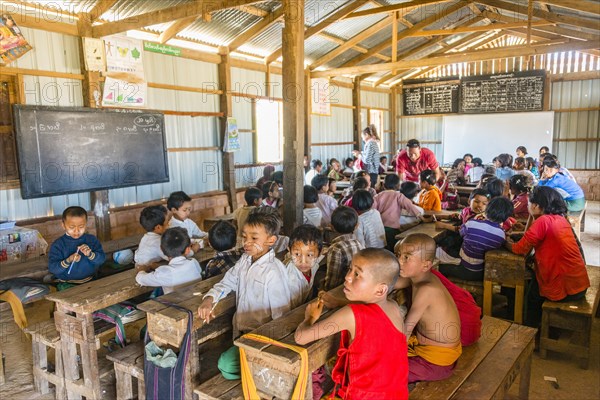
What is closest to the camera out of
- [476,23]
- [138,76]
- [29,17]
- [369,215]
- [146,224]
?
[146,224]

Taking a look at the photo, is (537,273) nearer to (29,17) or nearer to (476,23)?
(29,17)

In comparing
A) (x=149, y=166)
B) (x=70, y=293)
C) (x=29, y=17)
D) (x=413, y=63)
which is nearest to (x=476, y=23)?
(x=413, y=63)

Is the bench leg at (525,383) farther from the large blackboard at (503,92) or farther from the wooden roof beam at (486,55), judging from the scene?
the large blackboard at (503,92)

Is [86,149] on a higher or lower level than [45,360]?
higher

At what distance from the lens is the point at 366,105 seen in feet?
39.9

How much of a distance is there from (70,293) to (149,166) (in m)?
3.78

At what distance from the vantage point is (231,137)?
751 cm

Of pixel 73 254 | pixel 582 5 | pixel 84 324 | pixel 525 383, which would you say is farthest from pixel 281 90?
pixel 525 383

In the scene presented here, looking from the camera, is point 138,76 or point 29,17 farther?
point 138,76

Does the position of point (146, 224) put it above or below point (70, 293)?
above

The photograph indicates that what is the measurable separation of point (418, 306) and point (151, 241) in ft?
6.13

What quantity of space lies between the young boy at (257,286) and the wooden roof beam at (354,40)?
749 centimetres

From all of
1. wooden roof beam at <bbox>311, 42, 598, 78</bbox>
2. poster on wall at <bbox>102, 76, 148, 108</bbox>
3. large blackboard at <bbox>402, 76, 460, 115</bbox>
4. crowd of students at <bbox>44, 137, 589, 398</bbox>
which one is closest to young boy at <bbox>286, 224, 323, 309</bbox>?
crowd of students at <bbox>44, 137, 589, 398</bbox>

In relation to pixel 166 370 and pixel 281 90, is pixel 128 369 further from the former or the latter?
pixel 281 90
